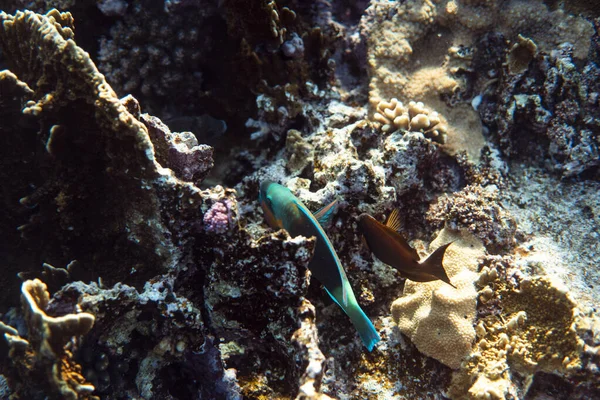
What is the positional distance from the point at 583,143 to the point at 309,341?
10.9 feet

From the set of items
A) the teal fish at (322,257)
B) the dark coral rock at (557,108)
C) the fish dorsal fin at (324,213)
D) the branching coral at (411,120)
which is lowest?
the teal fish at (322,257)

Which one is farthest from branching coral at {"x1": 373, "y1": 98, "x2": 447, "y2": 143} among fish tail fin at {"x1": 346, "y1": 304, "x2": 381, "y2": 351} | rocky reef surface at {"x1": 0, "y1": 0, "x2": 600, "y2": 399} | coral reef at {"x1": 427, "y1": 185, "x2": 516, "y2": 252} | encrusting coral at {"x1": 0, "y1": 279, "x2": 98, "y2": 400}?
encrusting coral at {"x1": 0, "y1": 279, "x2": 98, "y2": 400}

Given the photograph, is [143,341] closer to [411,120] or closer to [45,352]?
[45,352]

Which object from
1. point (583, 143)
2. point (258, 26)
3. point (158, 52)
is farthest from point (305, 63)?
point (583, 143)

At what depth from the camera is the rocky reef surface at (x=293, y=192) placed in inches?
91.2

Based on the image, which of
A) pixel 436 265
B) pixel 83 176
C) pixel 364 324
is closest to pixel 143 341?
pixel 83 176

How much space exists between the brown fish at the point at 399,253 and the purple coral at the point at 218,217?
916 millimetres

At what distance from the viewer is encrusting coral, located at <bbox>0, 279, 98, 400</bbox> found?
1922 millimetres

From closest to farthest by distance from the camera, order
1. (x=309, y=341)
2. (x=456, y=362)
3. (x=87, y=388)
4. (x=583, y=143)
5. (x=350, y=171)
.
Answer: (x=87, y=388) → (x=309, y=341) → (x=456, y=362) → (x=350, y=171) → (x=583, y=143)

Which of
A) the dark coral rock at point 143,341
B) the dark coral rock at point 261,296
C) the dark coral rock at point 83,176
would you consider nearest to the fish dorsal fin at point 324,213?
the dark coral rock at point 261,296

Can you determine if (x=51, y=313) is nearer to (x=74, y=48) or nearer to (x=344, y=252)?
(x=74, y=48)

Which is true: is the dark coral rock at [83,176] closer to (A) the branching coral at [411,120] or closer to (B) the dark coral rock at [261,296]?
(B) the dark coral rock at [261,296]

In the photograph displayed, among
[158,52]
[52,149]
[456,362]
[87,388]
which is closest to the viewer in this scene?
[87,388]

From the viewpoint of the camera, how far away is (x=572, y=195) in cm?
362
